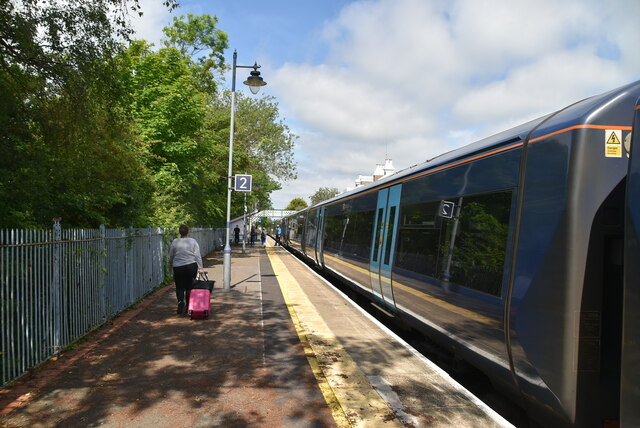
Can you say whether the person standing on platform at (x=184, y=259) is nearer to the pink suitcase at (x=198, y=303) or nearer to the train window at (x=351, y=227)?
the pink suitcase at (x=198, y=303)

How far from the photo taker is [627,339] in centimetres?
270

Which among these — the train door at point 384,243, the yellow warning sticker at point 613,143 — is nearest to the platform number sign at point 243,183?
the train door at point 384,243

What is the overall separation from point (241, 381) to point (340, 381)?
1.07m

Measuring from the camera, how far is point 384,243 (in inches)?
324

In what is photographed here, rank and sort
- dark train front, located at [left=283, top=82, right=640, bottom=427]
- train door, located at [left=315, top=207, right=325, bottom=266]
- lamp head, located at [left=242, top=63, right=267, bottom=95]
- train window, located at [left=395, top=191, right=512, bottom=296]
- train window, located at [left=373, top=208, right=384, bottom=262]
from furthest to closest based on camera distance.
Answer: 1. train door, located at [left=315, top=207, right=325, bottom=266]
2. lamp head, located at [left=242, top=63, right=267, bottom=95]
3. train window, located at [left=373, top=208, right=384, bottom=262]
4. train window, located at [left=395, top=191, right=512, bottom=296]
5. dark train front, located at [left=283, top=82, right=640, bottom=427]

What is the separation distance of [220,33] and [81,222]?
75.1 feet

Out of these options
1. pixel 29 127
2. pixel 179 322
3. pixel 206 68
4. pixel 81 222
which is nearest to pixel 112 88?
pixel 29 127

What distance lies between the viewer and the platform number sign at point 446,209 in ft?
17.7

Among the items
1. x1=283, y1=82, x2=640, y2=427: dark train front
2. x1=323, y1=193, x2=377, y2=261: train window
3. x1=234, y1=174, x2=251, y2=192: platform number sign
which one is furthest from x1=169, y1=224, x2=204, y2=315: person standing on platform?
x1=283, y1=82, x2=640, y2=427: dark train front

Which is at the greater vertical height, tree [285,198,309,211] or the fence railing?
the fence railing

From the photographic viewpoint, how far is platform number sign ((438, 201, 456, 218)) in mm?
5406

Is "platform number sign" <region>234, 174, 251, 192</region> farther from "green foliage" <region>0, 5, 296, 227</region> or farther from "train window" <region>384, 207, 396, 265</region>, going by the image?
"train window" <region>384, 207, 396, 265</region>

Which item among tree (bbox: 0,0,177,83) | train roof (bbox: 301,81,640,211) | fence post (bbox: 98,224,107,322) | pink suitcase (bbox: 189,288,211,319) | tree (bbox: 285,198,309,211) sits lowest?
tree (bbox: 285,198,309,211)

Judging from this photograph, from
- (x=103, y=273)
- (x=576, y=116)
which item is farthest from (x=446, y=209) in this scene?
(x=103, y=273)
